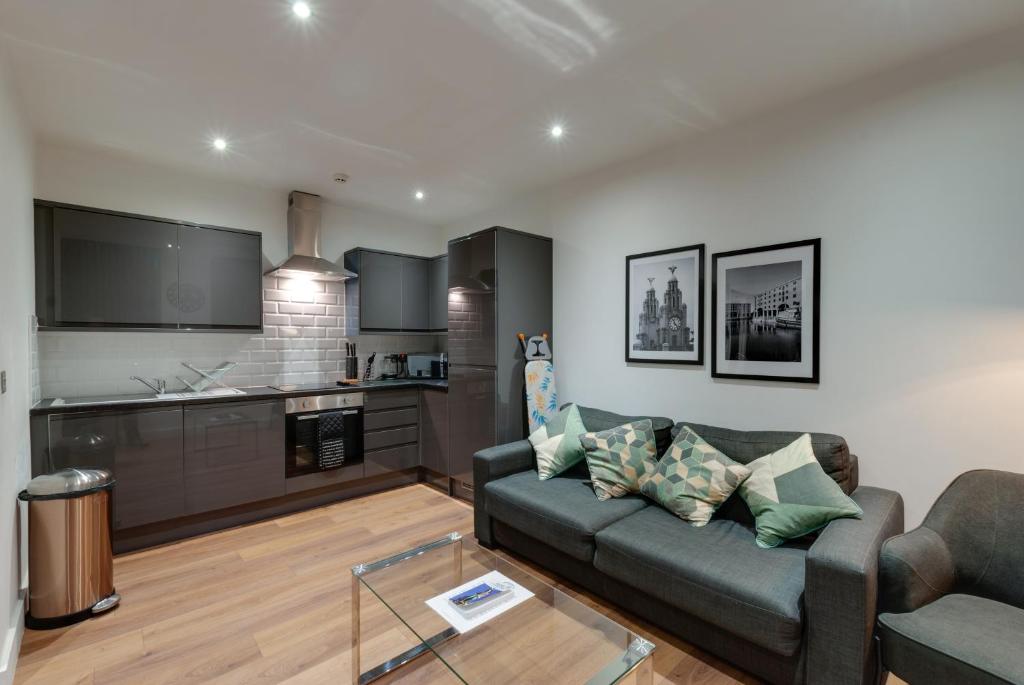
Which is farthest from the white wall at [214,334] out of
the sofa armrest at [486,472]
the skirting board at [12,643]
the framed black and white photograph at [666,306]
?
the framed black and white photograph at [666,306]

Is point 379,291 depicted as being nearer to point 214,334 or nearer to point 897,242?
point 214,334

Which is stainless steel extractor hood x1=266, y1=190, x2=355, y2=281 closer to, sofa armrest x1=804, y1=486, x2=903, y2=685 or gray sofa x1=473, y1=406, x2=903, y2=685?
gray sofa x1=473, y1=406, x2=903, y2=685

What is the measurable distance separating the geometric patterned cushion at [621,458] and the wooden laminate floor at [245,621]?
60cm

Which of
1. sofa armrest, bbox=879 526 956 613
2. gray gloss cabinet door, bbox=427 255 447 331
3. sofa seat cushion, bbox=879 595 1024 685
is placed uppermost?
gray gloss cabinet door, bbox=427 255 447 331

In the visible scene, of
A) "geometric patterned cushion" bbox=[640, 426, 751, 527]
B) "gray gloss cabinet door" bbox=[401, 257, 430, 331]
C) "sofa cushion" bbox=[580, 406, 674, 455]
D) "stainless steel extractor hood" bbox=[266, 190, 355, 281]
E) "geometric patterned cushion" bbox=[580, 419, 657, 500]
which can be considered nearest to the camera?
"geometric patterned cushion" bbox=[640, 426, 751, 527]

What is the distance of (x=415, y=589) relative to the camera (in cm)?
185

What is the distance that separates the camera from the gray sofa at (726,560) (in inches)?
61.6

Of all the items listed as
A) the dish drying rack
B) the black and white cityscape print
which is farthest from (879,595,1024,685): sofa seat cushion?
the dish drying rack

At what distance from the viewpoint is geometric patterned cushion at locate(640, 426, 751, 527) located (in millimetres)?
2295

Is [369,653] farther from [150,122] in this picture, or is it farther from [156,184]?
[156,184]

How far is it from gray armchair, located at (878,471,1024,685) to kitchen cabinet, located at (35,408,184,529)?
381 centimetres

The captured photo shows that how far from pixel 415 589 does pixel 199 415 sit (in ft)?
7.31

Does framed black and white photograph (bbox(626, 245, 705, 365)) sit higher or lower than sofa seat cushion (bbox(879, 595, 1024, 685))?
higher

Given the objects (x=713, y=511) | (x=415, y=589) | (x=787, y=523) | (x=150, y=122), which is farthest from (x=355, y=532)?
(x=150, y=122)
